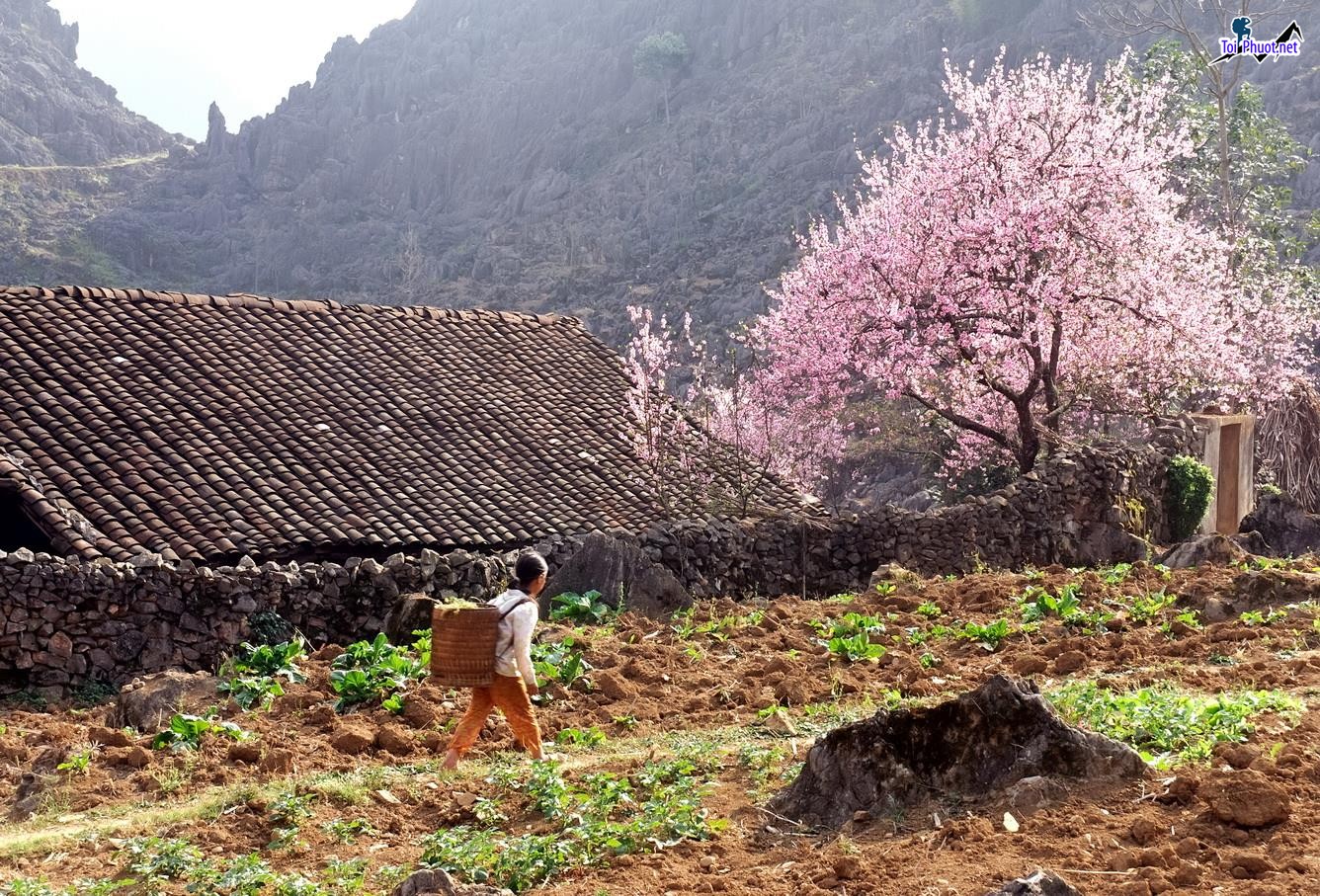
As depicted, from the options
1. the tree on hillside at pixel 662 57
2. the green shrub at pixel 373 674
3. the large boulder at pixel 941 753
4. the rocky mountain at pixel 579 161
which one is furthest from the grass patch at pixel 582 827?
the tree on hillside at pixel 662 57

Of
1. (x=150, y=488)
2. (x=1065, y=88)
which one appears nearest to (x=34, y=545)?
(x=150, y=488)

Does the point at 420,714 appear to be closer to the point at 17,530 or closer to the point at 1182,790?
the point at 1182,790

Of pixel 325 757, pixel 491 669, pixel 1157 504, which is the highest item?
pixel 1157 504

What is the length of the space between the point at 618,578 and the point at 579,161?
80943mm

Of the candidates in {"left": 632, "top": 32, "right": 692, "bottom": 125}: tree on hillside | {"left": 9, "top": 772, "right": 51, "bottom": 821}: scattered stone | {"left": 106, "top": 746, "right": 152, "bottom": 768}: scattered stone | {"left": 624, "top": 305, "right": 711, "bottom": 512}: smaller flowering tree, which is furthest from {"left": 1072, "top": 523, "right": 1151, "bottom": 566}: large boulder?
{"left": 632, "top": 32, "right": 692, "bottom": 125}: tree on hillside

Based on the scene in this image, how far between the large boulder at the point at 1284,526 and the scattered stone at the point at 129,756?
17.6 m

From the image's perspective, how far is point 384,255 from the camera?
8531 centimetres

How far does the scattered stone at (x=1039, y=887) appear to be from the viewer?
15.1ft

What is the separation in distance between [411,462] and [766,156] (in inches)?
2480

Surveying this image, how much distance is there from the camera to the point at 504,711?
28.6 ft

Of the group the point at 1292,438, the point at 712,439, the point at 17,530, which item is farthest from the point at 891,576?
the point at 1292,438

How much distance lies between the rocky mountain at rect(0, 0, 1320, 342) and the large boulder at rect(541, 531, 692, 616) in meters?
45.9

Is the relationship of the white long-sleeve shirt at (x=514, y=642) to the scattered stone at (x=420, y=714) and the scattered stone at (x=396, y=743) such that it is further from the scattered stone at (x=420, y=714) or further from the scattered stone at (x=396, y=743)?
the scattered stone at (x=420, y=714)

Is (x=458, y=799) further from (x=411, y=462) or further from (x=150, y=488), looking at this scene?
(x=411, y=462)
